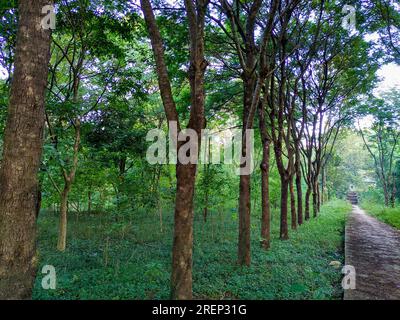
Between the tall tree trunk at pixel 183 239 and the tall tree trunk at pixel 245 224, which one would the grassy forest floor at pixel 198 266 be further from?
the tall tree trunk at pixel 183 239

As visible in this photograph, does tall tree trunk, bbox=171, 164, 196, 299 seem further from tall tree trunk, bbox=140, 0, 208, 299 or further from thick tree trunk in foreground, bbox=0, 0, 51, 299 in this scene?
thick tree trunk in foreground, bbox=0, 0, 51, 299

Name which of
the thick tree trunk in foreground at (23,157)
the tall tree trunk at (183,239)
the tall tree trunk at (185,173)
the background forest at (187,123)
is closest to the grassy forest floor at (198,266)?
the background forest at (187,123)

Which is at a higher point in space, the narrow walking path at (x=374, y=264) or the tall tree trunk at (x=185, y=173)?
the tall tree trunk at (x=185, y=173)

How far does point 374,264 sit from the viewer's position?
6.56 m

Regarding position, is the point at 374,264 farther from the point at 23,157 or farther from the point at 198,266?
the point at 23,157

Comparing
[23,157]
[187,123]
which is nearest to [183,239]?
[23,157]

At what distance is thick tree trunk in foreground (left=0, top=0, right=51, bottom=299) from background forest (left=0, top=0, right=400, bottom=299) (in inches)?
5.9

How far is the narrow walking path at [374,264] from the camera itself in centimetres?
484

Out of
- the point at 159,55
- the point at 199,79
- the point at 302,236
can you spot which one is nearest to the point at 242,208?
the point at 199,79

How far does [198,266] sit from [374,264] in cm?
425

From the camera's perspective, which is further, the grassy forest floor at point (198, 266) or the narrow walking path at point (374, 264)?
the grassy forest floor at point (198, 266)

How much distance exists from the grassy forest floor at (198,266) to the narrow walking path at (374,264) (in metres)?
0.39

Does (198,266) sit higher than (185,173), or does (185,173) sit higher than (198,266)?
(185,173)

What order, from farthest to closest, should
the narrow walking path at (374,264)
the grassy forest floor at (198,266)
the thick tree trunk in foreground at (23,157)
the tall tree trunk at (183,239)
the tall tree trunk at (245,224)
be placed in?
the tall tree trunk at (245,224)
the grassy forest floor at (198,266)
the narrow walking path at (374,264)
the tall tree trunk at (183,239)
the thick tree trunk in foreground at (23,157)
